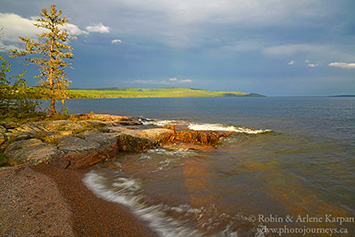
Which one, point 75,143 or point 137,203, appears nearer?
point 137,203

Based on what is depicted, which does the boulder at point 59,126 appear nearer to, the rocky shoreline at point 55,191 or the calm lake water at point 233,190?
the rocky shoreline at point 55,191

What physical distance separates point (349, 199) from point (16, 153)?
1535 centimetres

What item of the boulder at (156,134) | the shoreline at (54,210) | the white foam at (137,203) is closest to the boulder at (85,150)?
the white foam at (137,203)

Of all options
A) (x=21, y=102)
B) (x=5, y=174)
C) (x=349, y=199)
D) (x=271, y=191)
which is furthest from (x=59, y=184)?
(x=21, y=102)

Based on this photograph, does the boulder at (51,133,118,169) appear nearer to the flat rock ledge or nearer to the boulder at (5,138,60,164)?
the flat rock ledge

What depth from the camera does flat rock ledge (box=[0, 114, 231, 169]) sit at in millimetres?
9438

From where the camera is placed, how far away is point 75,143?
37.8ft

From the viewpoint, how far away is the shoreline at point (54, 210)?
447 cm

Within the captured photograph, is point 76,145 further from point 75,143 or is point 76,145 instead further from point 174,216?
point 174,216

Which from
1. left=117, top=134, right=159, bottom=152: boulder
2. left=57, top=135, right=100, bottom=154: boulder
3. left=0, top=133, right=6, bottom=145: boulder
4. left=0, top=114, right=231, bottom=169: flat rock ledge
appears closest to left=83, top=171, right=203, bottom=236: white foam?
left=0, top=114, right=231, bottom=169: flat rock ledge

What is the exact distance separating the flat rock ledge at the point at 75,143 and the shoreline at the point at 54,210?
1.90 meters

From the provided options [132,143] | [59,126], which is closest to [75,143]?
[132,143]

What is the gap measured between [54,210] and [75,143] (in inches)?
276

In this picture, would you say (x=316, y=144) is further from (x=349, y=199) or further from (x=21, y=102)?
(x=21, y=102)
